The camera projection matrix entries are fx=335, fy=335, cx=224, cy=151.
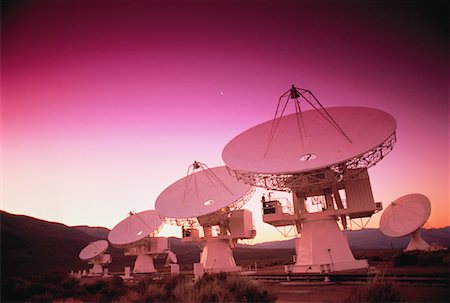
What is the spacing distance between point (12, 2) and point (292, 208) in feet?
58.2

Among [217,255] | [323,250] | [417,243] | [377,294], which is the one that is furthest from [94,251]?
[377,294]

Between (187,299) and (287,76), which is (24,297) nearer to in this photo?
(187,299)

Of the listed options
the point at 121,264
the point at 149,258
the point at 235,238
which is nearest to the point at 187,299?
the point at 235,238

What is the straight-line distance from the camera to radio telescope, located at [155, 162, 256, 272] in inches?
1062

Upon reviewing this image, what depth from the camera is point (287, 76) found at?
49.4 feet

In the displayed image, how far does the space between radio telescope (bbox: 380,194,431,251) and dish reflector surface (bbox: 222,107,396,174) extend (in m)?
15.3

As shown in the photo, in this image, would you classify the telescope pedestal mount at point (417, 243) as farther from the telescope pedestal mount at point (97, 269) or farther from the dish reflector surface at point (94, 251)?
the telescope pedestal mount at point (97, 269)

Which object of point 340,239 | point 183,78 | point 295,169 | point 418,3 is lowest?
point 340,239

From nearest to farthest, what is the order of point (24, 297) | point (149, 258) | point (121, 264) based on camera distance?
1. point (24, 297)
2. point (149, 258)
3. point (121, 264)

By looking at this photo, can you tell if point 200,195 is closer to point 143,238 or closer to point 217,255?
point 217,255

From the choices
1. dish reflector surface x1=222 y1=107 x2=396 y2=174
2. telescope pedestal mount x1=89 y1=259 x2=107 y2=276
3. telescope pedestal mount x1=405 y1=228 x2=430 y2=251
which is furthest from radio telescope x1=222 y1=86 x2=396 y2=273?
telescope pedestal mount x1=89 y1=259 x2=107 y2=276

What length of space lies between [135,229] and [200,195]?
55.0 ft

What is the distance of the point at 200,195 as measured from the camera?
28.5 meters

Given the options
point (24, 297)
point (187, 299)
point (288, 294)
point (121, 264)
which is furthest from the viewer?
point (121, 264)
